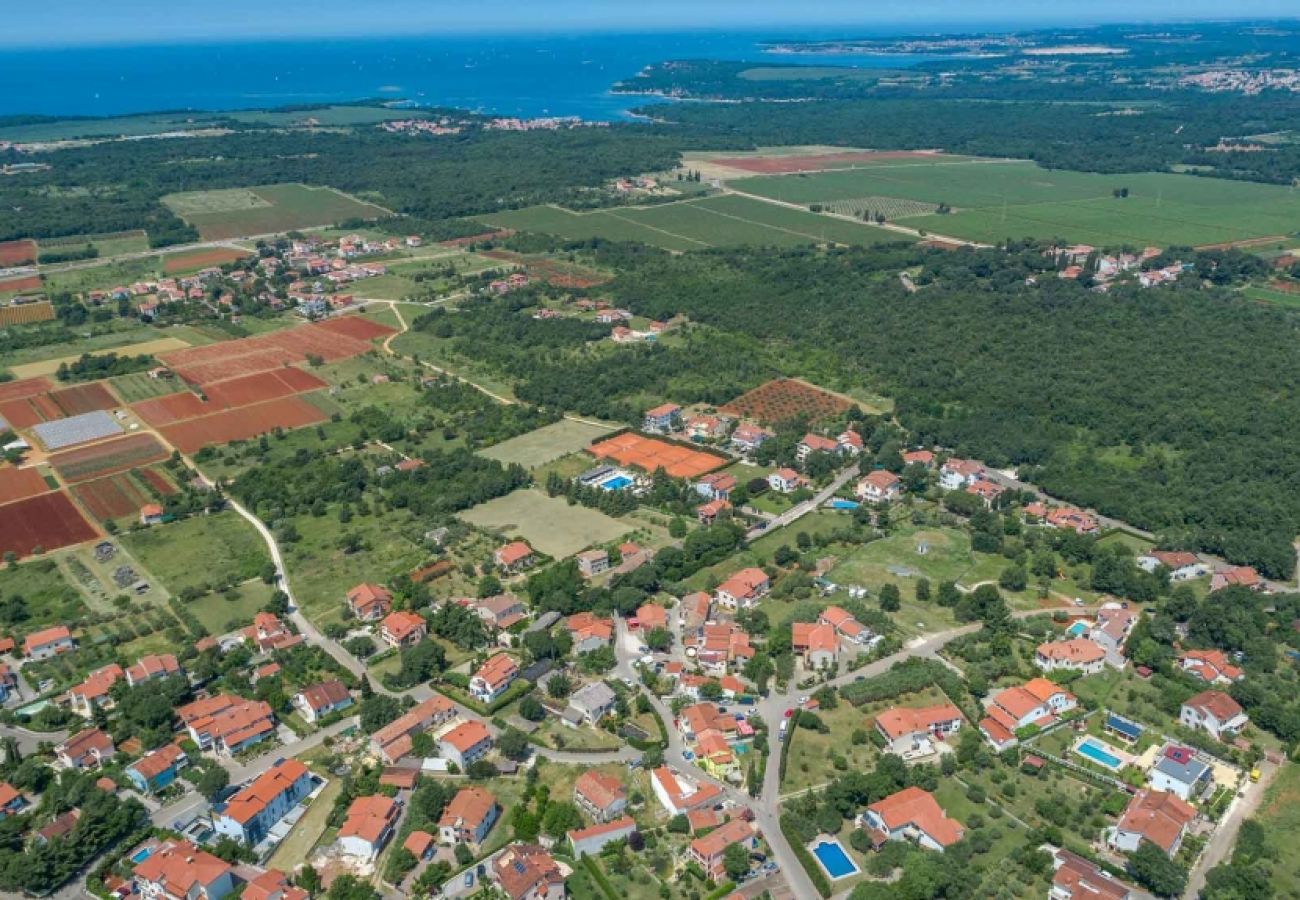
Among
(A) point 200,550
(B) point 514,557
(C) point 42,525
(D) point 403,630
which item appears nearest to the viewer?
(D) point 403,630

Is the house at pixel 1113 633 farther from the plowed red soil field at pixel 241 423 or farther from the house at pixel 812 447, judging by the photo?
the plowed red soil field at pixel 241 423

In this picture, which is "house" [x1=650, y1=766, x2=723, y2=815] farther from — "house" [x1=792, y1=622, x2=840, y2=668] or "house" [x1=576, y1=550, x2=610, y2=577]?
"house" [x1=576, y1=550, x2=610, y2=577]

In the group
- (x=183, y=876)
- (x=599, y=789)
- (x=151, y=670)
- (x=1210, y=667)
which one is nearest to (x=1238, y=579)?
(x=1210, y=667)

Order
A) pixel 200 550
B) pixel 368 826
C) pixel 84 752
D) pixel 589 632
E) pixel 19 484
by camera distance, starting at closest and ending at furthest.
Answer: pixel 368 826 → pixel 84 752 → pixel 589 632 → pixel 200 550 → pixel 19 484

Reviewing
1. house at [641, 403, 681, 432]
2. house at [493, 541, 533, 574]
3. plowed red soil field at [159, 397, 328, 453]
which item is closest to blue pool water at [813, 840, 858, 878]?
house at [493, 541, 533, 574]

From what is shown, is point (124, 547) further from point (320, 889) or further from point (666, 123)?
point (666, 123)

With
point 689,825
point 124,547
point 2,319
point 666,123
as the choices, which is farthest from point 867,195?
point 689,825

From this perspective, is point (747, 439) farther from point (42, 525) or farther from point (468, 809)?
point (42, 525)

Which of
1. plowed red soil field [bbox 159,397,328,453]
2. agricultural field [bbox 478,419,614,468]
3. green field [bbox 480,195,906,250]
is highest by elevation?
green field [bbox 480,195,906,250]
